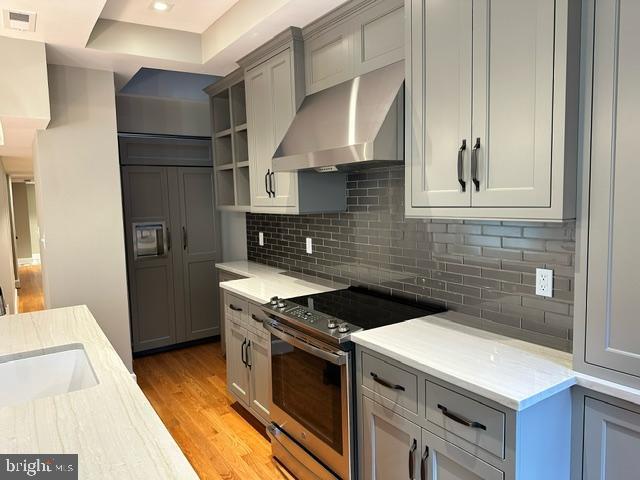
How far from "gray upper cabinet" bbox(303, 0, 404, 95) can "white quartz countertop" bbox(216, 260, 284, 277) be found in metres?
1.53


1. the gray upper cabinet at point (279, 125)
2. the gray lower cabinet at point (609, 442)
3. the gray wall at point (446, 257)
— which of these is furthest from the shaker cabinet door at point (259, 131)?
the gray lower cabinet at point (609, 442)

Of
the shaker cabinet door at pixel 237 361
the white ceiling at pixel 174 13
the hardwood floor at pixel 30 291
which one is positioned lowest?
the hardwood floor at pixel 30 291

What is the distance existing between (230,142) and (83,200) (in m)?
1.36

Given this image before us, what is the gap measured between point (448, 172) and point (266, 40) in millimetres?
1789

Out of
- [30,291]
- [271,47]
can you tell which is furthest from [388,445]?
[30,291]

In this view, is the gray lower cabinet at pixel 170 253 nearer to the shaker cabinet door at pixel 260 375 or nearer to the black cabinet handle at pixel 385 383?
the shaker cabinet door at pixel 260 375

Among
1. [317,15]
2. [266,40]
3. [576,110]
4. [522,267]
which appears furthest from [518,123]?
[266,40]

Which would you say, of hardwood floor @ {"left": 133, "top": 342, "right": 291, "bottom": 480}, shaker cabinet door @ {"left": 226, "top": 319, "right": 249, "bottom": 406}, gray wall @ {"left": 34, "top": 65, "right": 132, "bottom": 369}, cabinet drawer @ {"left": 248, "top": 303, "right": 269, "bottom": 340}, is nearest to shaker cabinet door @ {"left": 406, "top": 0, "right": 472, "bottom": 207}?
cabinet drawer @ {"left": 248, "top": 303, "right": 269, "bottom": 340}

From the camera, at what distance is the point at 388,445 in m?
1.90

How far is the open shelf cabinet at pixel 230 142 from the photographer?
149 inches

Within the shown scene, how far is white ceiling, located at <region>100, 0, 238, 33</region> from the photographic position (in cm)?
287

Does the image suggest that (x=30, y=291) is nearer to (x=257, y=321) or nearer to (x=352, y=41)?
(x=257, y=321)

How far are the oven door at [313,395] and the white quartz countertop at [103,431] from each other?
3.11 ft

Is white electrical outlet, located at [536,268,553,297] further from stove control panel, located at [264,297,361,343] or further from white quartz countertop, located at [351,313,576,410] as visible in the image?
stove control panel, located at [264,297,361,343]
